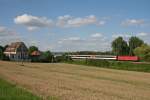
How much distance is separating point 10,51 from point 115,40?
2317 inches

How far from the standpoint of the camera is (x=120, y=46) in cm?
16888

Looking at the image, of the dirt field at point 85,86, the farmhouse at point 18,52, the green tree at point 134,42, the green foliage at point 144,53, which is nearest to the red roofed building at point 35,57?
the farmhouse at point 18,52

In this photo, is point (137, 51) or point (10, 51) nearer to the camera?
point (137, 51)

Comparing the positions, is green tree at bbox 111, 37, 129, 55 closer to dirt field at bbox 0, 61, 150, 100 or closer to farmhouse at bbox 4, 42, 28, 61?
farmhouse at bbox 4, 42, 28, 61

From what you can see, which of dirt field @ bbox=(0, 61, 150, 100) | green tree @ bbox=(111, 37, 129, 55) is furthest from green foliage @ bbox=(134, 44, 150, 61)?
dirt field @ bbox=(0, 61, 150, 100)

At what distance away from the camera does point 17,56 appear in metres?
137

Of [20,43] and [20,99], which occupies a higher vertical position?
[20,43]

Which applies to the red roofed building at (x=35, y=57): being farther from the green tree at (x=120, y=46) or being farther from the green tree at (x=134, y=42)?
the green tree at (x=134, y=42)

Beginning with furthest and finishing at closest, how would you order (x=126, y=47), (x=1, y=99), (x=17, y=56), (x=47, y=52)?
(x=126, y=47)
(x=17, y=56)
(x=47, y=52)
(x=1, y=99)

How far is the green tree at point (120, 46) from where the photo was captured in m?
168

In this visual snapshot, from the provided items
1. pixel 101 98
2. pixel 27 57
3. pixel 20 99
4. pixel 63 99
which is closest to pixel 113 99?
pixel 101 98

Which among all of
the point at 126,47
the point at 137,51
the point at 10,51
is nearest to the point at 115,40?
the point at 126,47

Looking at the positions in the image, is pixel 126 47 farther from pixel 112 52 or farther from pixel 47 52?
pixel 47 52

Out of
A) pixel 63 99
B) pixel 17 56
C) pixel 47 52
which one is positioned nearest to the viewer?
pixel 63 99
